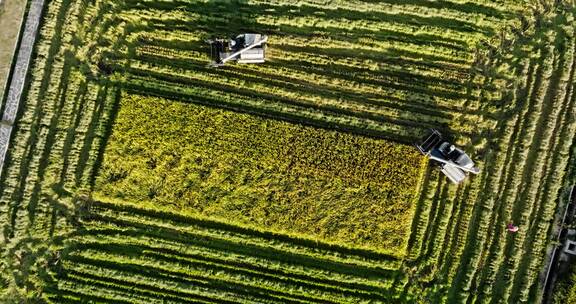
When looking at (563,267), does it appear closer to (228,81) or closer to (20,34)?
(228,81)

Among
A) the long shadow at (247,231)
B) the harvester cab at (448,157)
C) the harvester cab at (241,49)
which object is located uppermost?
the harvester cab at (241,49)

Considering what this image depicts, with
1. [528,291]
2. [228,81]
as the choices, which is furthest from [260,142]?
[528,291]

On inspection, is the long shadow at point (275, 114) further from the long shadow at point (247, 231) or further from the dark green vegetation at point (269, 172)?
the long shadow at point (247, 231)

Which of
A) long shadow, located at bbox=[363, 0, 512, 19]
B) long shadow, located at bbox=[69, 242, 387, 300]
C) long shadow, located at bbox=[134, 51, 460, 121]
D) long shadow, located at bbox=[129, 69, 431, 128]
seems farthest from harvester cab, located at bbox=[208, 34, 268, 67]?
long shadow, located at bbox=[69, 242, 387, 300]

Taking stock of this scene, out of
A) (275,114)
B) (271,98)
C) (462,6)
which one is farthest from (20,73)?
(462,6)

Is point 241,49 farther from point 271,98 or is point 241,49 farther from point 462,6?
point 462,6

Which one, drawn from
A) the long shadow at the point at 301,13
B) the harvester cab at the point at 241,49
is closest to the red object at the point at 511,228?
the long shadow at the point at 301,13

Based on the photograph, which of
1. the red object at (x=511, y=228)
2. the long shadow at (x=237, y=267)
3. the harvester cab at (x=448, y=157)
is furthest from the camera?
the red object at (x=511, y=228)
